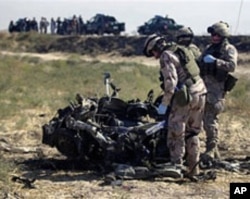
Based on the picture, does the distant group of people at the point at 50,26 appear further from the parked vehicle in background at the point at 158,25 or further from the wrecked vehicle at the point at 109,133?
the wrecked vehicle at the point at 109,133

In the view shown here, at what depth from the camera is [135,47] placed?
143 feet

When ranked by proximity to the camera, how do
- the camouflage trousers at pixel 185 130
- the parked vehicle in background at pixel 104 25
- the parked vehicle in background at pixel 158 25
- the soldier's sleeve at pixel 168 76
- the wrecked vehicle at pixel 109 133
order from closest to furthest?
the soldier's sleeve at pixel 168 76, the camouflage trousers at pixel 185 130, the wrecked vehicle at pixel 109 133, the parked vehicle in background at pixel 158 25, the parked vehicle in background at pixel 104 25

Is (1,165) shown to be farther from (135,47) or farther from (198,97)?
(135,47)

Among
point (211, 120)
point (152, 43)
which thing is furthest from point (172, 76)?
point (211, 120)

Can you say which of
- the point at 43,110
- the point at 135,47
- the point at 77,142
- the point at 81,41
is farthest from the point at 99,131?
the point at 81,41

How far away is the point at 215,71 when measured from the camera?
350 inches

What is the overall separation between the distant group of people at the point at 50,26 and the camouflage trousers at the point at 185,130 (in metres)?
41.3

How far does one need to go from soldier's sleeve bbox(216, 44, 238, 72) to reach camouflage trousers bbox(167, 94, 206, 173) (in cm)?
83

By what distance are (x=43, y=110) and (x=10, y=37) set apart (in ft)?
122

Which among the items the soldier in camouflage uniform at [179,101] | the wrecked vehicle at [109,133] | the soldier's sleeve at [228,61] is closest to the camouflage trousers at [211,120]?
the soldier's sleeve at [228,61]

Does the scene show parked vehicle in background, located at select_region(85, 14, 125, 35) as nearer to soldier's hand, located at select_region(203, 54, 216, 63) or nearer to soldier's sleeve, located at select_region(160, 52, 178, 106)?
soldier's hand, located at select_region(203, 54, 216, 63)

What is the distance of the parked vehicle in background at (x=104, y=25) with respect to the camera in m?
46.3

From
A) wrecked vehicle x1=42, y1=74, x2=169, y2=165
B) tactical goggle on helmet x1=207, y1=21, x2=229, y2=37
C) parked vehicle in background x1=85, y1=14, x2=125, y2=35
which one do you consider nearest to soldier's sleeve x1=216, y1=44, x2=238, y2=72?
tactical goggle on helmet x1=207, y1=21, x2=229, y2=37

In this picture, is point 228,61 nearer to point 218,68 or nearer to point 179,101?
point 218,68
